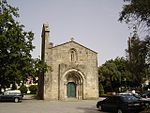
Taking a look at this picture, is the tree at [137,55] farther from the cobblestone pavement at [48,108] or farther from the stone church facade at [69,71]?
the stone church facade at [69,71]

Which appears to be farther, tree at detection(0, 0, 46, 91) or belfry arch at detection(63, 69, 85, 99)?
belfry arch at detection(63, 69, 85, 99)

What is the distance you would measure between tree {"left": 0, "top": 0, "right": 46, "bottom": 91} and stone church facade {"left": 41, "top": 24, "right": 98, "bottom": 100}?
13.9 feet

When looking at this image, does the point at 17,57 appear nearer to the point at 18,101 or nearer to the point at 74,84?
the point at 18,101

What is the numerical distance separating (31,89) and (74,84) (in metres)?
36.0

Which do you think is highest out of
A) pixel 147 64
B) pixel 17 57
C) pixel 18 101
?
pixel 17 57

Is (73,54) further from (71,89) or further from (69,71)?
(71,89)

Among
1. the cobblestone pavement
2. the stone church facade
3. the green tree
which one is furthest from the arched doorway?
the green tree

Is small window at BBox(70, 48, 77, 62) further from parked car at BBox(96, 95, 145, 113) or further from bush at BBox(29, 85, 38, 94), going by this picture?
bush at BBox(29, 85, 38, 94)

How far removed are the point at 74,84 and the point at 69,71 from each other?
2.69m

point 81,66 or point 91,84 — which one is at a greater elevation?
point 81,66

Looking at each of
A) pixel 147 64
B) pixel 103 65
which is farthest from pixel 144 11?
pixel 103 65

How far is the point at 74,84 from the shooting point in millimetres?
46812

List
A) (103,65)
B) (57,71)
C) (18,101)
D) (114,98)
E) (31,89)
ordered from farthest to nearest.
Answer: (31,89) → (103,65) → (57,71) → (18,101) → (114,98)

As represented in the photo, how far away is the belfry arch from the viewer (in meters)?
45.7
